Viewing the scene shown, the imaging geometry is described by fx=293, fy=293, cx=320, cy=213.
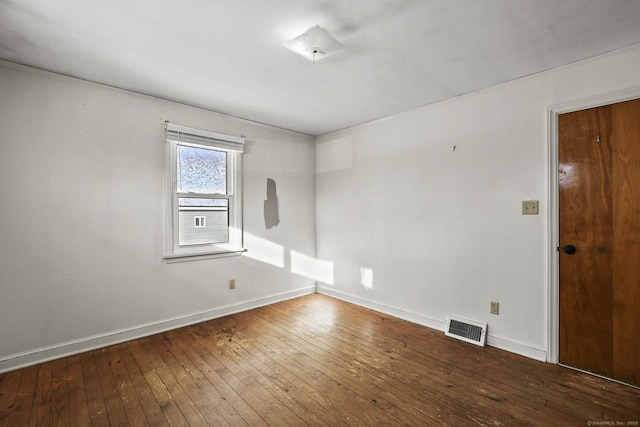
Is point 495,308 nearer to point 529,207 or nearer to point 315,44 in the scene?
point 529,207

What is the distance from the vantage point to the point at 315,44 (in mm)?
1983

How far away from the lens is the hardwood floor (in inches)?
72.4

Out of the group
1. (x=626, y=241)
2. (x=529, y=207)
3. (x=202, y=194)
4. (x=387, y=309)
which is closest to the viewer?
(x=626, y=241)

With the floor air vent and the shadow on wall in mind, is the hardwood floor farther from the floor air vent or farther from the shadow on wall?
the shadow on wall

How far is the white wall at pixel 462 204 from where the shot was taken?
2516 mm

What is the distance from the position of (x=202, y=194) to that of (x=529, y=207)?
130 inches

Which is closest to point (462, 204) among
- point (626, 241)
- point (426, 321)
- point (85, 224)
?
point (626, 241)

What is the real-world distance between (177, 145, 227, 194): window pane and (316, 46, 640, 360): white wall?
1611mm

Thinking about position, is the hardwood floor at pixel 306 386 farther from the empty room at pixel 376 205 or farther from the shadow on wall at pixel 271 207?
the shadow on wall at pixel 271 207

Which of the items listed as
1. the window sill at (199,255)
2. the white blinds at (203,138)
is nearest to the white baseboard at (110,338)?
the window sill at (199,255)

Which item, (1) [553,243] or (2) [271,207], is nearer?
(1) [553,243]

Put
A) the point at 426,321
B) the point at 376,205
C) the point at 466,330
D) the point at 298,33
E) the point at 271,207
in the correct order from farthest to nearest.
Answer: the point at 271,207 → the point at 376,205 → the point at 426,321 → the point at 466,330 → the point at 298,33

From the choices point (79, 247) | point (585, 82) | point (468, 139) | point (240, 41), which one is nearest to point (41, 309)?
point (79, 247)

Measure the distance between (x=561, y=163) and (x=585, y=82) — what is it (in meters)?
0.63
